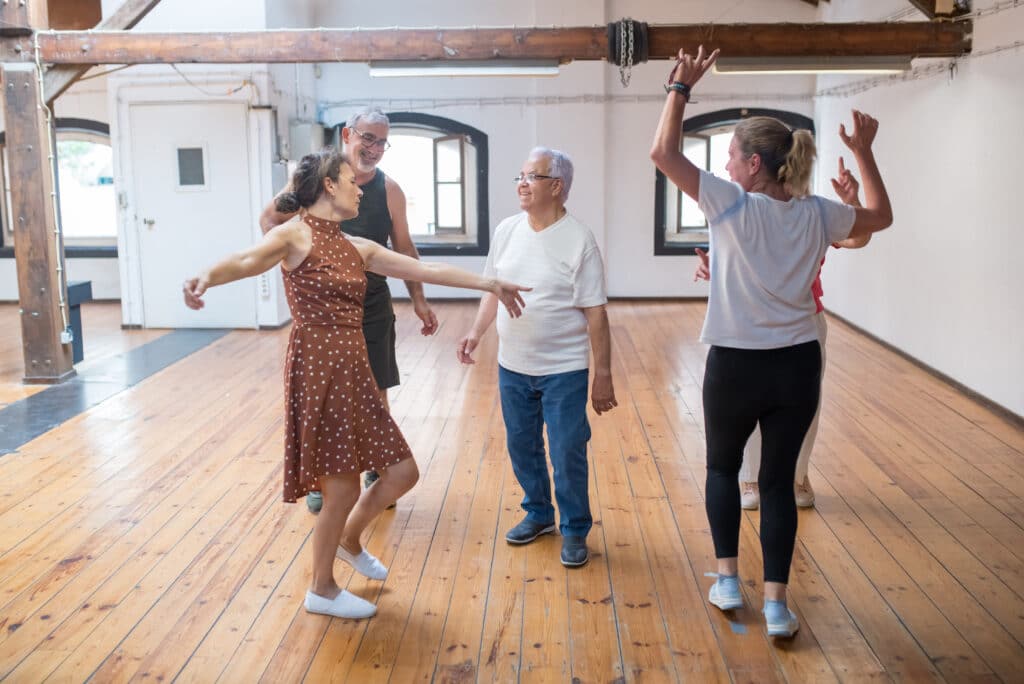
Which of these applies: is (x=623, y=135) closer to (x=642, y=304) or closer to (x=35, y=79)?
(x=642, y=304)

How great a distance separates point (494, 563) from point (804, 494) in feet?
4.91

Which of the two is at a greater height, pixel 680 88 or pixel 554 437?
pixel 680 88

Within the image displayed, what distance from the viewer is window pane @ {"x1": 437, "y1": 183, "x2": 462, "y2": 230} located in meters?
12.2

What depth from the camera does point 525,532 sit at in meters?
3.96

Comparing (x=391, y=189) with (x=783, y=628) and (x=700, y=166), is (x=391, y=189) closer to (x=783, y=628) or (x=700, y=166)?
(x=783, y=628)

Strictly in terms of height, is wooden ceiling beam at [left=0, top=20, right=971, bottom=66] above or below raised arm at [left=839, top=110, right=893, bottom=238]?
above

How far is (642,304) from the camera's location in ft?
38.3

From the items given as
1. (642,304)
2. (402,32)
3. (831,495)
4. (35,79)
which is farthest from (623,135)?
(831,495)

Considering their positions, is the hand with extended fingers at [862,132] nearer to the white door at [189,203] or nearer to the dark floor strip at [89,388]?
the dark floor strip at [89,388]

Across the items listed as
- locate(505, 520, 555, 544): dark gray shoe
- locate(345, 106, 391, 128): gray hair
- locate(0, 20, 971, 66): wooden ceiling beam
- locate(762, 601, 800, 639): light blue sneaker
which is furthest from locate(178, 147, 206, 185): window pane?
locate(762, 601, 800, 639): light blue sneaker

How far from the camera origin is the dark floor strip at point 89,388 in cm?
594

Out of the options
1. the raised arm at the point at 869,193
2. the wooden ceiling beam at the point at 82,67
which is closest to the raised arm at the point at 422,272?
the raised arm at the point at 869,193

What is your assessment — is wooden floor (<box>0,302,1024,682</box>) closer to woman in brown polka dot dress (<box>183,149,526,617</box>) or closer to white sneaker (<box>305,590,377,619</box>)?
white sneaker (<box>305,590,377,619</box>)

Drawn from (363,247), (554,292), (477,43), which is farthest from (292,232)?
(477,43)
